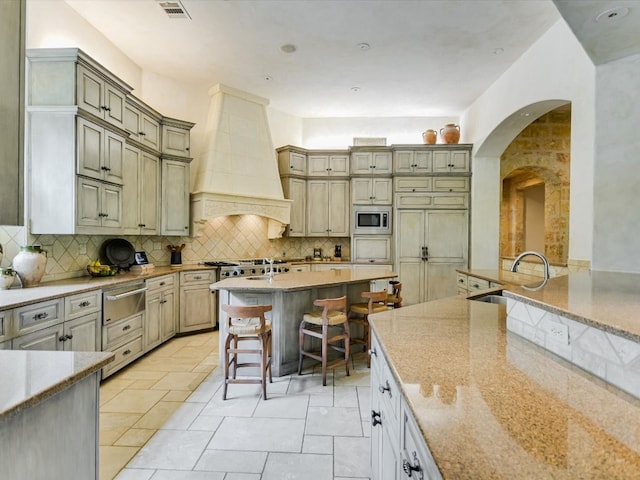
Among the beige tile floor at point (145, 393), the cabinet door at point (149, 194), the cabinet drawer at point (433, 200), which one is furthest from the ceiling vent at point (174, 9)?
the cabinet drawer at point (433, 200)

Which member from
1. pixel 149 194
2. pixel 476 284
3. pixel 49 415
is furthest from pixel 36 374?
pixel 476 284

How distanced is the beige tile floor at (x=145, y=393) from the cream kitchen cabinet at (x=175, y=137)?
2.50m

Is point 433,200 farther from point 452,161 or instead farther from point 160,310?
point 160,310

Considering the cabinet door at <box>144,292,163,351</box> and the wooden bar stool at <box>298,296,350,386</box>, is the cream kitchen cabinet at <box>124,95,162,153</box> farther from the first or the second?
the wooden bar stool at <box>298,296,350,386</box>

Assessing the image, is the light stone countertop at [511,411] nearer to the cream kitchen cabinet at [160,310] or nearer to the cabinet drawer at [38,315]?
the cabinet drawer at [38,315]

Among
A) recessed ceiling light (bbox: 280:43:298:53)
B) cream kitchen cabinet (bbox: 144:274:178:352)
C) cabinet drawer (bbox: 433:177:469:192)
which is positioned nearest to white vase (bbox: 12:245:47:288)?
cream kitchen cabinet (bbox: 144:274:178:352)

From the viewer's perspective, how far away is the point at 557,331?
1130 mm

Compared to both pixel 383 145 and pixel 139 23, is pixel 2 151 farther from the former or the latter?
pixel 383 145

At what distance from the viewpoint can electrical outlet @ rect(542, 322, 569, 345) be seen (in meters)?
1.09

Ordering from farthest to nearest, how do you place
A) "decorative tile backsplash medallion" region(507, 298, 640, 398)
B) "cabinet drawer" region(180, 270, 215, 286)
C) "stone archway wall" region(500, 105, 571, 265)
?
"stone archway wall" region(500, 105, 571, 265), "cabinet drawer" region(180, 270, 215, 286), "decorative tile backsplash medallion" region(507, 298, 640, 398)

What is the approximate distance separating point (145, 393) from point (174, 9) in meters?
3.59

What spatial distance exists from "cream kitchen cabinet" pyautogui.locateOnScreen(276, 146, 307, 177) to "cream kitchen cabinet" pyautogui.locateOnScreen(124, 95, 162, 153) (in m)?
2.12

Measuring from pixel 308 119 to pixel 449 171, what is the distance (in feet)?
9.12

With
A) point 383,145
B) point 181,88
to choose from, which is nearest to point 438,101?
point 383,145
